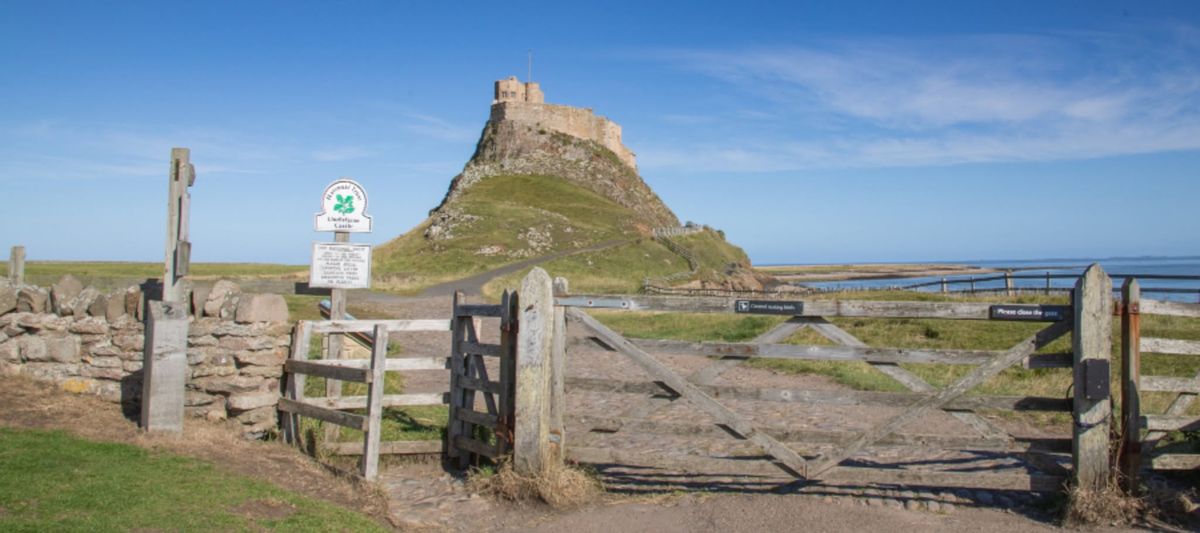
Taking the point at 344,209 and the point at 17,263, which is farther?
the point at 17,263

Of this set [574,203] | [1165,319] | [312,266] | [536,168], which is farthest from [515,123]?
[312,266]

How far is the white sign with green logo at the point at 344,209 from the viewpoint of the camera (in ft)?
32.0

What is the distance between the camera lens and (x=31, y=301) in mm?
10023

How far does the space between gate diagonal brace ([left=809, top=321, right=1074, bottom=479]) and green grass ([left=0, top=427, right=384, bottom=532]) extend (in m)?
4.13

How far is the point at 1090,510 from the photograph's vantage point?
23.2 feet

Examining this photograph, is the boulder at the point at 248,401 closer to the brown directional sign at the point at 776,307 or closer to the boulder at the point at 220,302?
the boulder at the point at 220,302

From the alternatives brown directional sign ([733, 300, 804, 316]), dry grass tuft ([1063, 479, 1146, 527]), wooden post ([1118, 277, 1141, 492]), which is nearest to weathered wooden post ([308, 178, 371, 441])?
brown directional sign ([733, 300, 804, 316])

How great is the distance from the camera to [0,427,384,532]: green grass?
6004 mm

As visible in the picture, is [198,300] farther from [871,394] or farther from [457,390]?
[871,394]

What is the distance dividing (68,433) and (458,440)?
149 inches

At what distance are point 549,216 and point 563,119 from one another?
39.6 m

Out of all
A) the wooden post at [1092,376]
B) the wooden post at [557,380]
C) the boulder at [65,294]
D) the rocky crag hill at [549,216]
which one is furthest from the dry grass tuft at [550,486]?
the rocky crag hill at [549,216]

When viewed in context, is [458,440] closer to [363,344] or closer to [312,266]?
[312,266]

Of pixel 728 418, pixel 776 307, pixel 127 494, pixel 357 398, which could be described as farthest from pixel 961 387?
pixel 127 494
